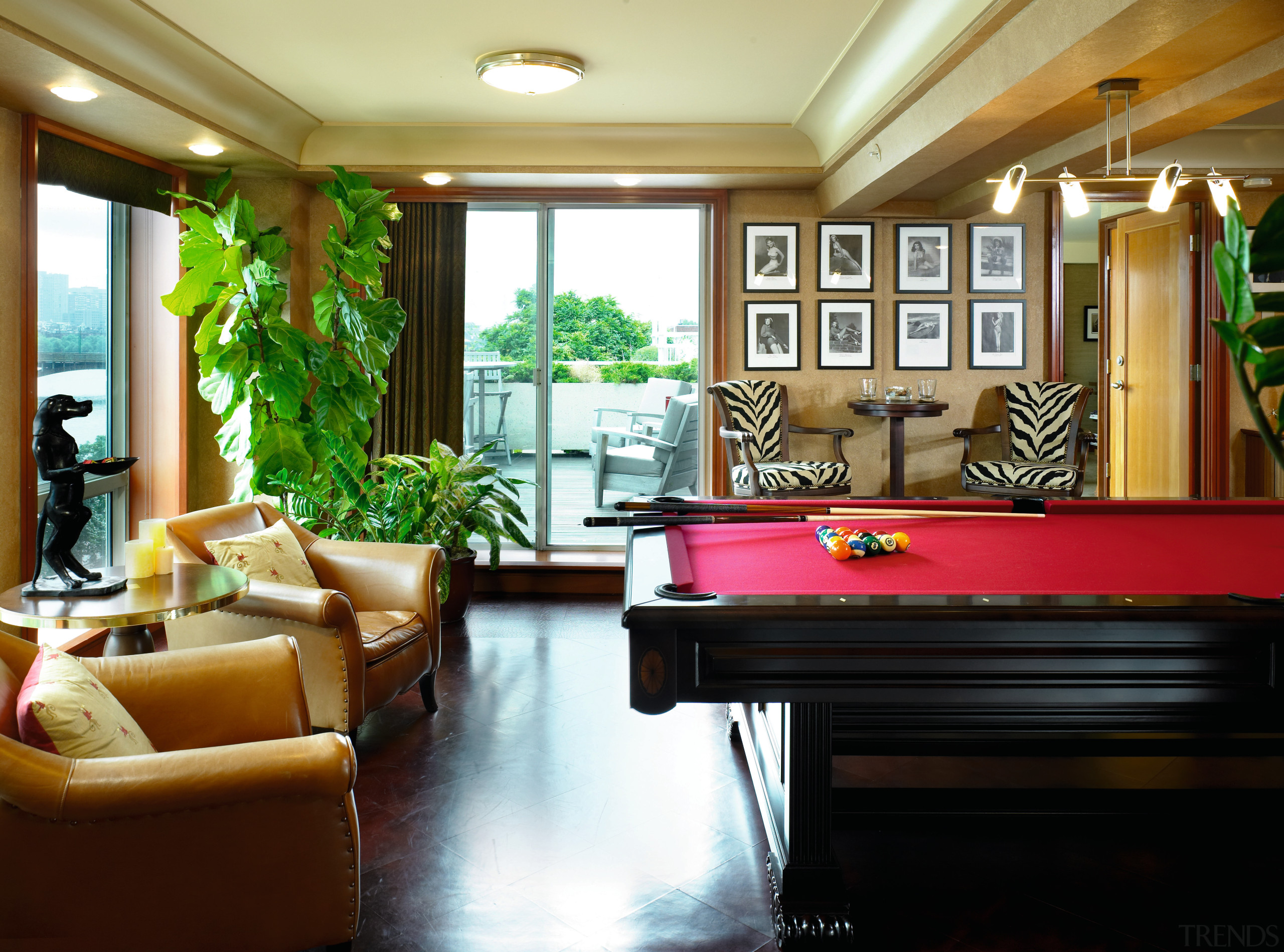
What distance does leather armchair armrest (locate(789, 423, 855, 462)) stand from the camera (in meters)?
5.68

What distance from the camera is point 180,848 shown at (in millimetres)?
1627

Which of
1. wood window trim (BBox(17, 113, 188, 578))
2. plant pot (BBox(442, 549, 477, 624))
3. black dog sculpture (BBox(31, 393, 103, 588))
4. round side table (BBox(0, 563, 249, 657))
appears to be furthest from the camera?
plant pot (BBox(442, 549, 477, 624))

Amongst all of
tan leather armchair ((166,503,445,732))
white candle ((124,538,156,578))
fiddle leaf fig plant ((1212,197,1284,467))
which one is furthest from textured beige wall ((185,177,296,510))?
fiddle leaf fig plant ((1212,197,1284,467))

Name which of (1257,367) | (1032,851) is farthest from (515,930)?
(1257,367)

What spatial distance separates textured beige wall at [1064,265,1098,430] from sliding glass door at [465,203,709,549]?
255 inches

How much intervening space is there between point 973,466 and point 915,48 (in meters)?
2.67

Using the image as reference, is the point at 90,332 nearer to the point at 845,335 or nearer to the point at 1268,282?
the point at 845,335

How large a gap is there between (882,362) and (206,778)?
5094 millimetres

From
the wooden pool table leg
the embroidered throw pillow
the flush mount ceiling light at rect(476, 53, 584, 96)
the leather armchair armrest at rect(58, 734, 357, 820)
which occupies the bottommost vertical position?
the wooden pool table leg

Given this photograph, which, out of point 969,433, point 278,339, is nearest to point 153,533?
point 278,339

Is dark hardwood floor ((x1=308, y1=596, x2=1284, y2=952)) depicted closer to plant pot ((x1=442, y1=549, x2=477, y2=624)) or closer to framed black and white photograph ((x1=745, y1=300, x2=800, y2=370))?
plant pot ((x1=442, y1=549, x2=477, y2=624))

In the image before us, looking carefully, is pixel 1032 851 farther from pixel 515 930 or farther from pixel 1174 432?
pixel 1174 432

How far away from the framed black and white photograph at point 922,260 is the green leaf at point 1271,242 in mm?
4950

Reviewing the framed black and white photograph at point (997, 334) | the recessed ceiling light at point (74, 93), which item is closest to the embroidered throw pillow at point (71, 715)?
the recessed ceiling light at point (74, 93)
